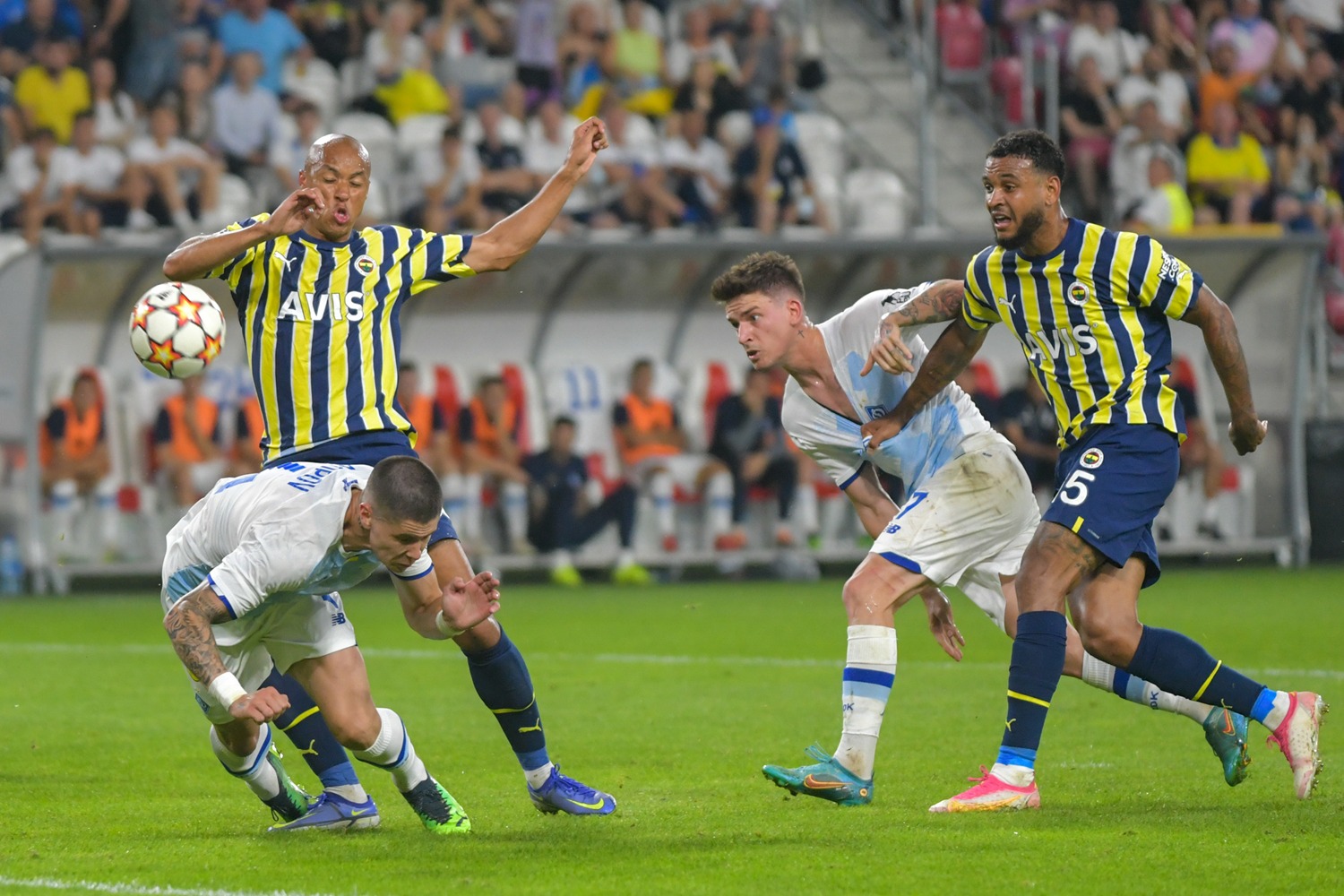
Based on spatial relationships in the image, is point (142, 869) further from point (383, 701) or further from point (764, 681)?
point (764, 681)

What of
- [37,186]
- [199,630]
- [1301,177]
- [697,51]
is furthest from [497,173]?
[199,630]

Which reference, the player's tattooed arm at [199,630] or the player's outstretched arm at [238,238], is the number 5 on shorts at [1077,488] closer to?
the player's outstretched arm at [238,238]

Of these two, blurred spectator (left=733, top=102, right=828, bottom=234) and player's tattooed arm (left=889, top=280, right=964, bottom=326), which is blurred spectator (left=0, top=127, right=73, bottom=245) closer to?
blurred spectator (left=733, top=102, right=828, bottom=234)

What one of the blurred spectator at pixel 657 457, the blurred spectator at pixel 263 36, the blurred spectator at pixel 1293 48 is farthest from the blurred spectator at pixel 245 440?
the blurred spectator at pixel 1293 48

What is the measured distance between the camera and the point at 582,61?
1891cm

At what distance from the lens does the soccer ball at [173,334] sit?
6609mm

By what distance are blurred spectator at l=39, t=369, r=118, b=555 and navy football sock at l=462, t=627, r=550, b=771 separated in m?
10.5

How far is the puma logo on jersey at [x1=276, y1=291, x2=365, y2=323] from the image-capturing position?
623 centimetres

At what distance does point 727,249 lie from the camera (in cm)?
1664

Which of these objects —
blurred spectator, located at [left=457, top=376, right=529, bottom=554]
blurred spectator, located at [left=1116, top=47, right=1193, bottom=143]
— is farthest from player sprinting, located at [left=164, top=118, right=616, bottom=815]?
blurred spectator, located at [left=1116, top=47, right=1193, bottom=143]

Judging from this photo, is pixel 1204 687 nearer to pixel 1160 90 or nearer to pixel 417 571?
pixel 417 571

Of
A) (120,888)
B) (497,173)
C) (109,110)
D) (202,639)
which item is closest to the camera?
(120,888)

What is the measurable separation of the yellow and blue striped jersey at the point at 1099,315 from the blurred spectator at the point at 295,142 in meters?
11.4

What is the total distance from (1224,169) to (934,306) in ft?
46.8
